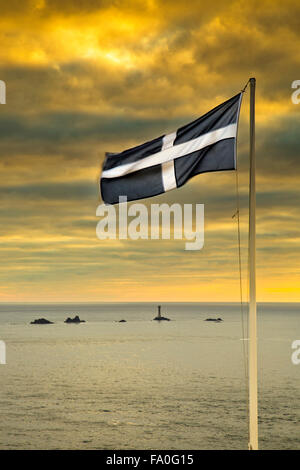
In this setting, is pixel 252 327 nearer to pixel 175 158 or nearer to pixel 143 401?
pixel 175 158

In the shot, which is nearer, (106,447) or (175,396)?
(106,447)

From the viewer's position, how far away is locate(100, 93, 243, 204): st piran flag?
1253 centimetres

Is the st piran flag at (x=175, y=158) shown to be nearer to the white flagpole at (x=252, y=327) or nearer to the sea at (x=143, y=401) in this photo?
the white flagpole at (x=252, y=327)

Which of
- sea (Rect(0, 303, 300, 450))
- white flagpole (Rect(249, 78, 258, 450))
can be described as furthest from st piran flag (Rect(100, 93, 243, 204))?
sea (Rect(0, 303, 300, 450))

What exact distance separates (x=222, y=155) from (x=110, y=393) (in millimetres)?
63319

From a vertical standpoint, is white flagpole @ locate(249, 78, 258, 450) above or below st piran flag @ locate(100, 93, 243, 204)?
below

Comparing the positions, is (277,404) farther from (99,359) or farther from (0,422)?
(99,359)

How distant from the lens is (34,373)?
8944 centimetres

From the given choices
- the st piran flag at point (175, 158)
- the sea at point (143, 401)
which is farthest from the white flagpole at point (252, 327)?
the sea at point (143, 401)

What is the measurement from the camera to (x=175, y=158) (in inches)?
529

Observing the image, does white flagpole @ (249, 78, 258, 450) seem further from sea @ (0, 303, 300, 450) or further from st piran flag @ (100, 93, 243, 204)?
sea @ (0, 303, 300, 450)

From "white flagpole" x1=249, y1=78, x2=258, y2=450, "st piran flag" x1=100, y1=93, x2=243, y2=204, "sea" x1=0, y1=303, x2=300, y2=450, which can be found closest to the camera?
"white flagpole" x1=249, y1=78, x2=258, y2=450

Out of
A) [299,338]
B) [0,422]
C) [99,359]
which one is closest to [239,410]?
[0,422]

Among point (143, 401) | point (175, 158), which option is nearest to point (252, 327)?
point (175, 158)
